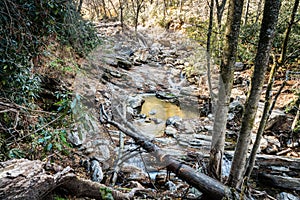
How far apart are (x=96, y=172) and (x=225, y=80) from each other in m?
2.61

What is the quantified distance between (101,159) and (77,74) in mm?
3213

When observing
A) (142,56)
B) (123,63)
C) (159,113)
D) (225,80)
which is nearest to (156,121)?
(159,113)

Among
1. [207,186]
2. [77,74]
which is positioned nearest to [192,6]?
[77,74]

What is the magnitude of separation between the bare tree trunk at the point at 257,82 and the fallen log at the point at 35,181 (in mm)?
1933

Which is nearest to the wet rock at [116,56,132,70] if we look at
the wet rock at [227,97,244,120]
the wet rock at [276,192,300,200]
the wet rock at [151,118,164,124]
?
the wet rock at [151,118,164,124]

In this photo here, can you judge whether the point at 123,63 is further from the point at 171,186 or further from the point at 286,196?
the point at 286,196

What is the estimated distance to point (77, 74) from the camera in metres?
6.51

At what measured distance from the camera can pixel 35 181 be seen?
1.44 m

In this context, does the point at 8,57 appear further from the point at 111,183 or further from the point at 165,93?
the point at 165,93

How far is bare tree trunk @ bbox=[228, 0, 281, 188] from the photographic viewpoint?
92.8 inches

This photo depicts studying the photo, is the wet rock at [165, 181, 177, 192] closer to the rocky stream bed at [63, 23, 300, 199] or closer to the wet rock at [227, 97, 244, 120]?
the rocky stream bed at [63, 23, 300, 199]

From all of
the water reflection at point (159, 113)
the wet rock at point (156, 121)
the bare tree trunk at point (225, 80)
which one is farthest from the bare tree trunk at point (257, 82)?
the wet rock at point (156, 121)

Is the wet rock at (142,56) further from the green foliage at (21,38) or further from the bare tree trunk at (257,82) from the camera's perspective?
the bare tree trunk at (257,82)

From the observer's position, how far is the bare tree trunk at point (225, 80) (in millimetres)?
2900
